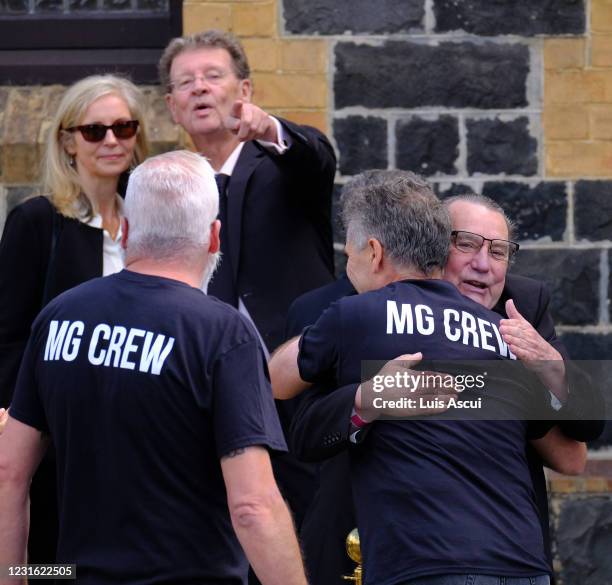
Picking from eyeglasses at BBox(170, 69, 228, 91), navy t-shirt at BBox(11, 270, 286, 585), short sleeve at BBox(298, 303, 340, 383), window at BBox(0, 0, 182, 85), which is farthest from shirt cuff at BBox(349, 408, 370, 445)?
window at BBox(0, 0, 182, 85)

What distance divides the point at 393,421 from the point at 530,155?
249 centimetres

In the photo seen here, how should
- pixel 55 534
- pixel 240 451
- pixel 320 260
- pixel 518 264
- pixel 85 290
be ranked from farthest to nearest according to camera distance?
pixel 518 264 < pixel 320 260 < pixel 55 534 < pixel 85 290 < pixel 240 451

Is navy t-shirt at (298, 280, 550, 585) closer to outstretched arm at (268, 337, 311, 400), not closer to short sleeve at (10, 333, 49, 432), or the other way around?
outstretched arm at (268, 337, 311, 400)

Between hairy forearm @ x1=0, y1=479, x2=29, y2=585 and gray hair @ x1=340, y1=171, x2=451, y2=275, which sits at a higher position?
gray hair @ x1=340, y1=171, x2=451, y2=275

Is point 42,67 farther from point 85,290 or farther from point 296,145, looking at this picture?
point 85,290

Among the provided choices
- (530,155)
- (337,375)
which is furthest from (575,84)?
(337,375)

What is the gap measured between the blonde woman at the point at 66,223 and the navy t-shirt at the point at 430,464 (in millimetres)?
1206

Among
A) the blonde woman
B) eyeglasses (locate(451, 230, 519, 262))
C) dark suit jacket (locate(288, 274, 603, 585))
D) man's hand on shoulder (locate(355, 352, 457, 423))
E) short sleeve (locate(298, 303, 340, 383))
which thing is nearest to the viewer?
man's hand on shoulder (locate(355, 352, 457, 423))

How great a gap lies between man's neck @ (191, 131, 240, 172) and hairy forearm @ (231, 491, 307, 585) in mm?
1995

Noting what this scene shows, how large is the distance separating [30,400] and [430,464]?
0.87 metres

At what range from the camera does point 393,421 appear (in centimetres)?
321

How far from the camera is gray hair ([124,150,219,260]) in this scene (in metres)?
3.02

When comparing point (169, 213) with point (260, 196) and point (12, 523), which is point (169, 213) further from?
point (260, 196)

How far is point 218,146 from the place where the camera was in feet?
15.3
